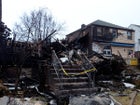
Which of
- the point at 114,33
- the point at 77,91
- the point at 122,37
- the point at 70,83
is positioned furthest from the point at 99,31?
the point at 77,91

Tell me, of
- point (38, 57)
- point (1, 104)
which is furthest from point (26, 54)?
point (1, 104)

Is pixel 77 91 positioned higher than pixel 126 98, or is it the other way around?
pixel 77 91

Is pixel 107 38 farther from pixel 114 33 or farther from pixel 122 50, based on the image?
pixel 122 50

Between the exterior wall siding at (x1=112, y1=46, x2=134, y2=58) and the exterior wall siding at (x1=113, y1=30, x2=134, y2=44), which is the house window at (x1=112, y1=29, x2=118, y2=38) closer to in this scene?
the exterior wall siding at (x1=113, y1=30, x2=134, y2=44)

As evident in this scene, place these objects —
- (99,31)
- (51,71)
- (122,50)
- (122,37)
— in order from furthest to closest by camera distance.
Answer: (122,37)
(122,50)
(99,31)
(51,71)

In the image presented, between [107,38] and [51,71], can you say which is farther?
[107,38]

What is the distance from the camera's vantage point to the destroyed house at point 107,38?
2944 centimetres

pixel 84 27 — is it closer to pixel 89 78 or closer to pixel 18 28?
pixel 18 28

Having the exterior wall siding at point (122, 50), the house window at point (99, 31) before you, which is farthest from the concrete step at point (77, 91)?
the exterior wall siding at point (122, 50)

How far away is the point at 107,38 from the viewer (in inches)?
1216

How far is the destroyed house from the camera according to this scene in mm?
29438

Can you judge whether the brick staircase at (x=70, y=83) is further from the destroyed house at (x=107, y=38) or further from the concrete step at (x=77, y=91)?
the destroyed house at (x=107, y=38)

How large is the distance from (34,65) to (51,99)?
393cm

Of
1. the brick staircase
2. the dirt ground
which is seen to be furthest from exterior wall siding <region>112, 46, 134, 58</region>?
the dirt ground
